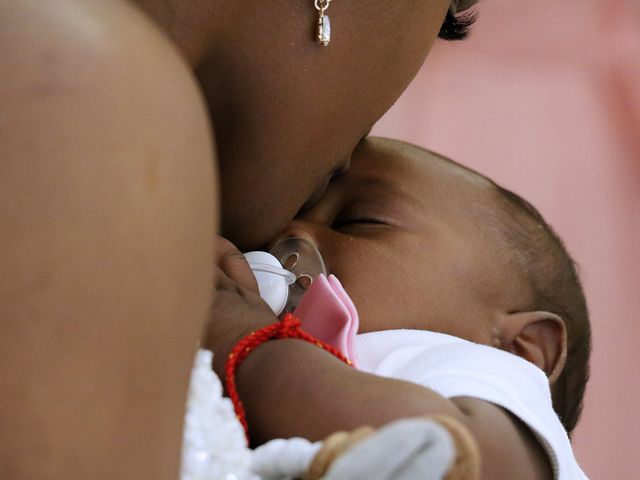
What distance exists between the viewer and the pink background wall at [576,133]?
68.2 inches

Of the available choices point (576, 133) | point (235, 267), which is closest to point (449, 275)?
point (235, 267)

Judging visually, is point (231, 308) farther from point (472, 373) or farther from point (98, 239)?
point (98, 239)

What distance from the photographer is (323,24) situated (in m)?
0.95

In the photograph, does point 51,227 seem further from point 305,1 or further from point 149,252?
point 305,1

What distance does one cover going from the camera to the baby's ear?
1160mm

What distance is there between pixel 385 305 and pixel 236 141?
247mm

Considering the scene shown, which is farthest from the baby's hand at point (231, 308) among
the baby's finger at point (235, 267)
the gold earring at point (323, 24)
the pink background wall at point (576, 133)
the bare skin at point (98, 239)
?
the pink background wall at point (576, 133)

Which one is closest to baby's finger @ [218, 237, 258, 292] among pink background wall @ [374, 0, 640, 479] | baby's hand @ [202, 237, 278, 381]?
baby's hand @ [202, 237, 278, 381]

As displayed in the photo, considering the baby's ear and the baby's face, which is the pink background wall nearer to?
the baby's ear

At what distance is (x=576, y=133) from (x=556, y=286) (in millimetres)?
978

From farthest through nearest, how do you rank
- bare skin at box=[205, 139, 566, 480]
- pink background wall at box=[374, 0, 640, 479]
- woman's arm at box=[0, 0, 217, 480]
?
pink background wall at box=[374, 0, 640, 479] → bare skin at box=[205, 139, 566, 480] → woman's arm at box=[0, 0, 217, 480]

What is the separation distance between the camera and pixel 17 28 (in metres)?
0.44

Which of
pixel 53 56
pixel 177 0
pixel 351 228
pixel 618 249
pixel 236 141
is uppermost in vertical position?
pixel 53 56

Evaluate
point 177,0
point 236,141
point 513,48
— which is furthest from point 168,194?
point 513,48
